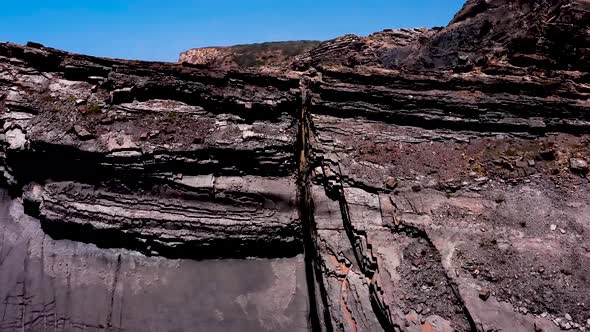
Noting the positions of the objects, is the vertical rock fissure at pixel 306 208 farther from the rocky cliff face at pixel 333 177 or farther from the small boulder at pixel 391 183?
the small boulder at pixel 391 183

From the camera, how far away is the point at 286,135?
977 cm

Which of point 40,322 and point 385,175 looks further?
point 385,175

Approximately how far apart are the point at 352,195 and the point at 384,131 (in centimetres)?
204

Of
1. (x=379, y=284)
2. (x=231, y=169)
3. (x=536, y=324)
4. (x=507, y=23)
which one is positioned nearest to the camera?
(x=536, y=324)

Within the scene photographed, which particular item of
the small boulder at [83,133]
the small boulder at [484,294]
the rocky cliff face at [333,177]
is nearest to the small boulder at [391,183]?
the rocky cliff face at [333,177]

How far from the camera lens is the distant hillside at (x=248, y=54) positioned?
27.7 metres

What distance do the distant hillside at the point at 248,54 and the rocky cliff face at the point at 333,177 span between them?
57.9 feet

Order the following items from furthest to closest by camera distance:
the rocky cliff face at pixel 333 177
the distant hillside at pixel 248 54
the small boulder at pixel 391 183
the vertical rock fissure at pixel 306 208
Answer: the distant hillside at pixel 248 54 → the small boulder at pixel 391 183 → the vertical rock fissure at pixel 306 208 → the rocky cliff face at pixel 333 177

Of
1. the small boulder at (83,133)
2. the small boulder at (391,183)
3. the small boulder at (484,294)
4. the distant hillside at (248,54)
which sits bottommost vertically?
the small boulder at (484,294)

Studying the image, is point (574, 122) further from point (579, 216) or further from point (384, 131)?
point (384, 131)

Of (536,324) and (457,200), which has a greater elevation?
(457,200)

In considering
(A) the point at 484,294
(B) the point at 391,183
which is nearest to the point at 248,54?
(B) the point at 391,183

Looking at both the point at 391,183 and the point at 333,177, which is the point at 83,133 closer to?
the point at 333,177

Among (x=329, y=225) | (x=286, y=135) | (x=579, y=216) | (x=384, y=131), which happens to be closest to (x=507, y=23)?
(x=384, y=131)
